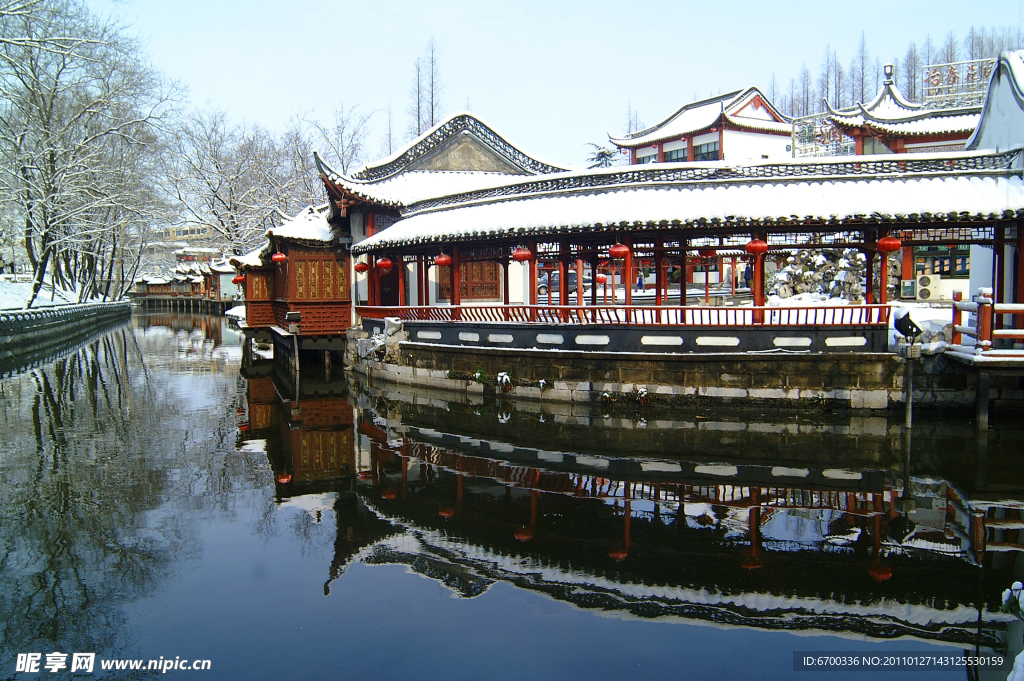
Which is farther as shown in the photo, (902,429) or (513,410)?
(513,410)

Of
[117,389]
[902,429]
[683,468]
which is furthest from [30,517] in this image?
[902,429]

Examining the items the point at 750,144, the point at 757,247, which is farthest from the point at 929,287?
the point at 750,144

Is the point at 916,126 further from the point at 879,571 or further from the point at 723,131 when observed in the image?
the point at 879,571

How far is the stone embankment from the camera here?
82.6 ft

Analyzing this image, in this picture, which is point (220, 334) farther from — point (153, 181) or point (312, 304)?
point (312, 304)

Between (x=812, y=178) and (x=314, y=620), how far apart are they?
43.0ft

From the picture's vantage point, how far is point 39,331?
2952 cm

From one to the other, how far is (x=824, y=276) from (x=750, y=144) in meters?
17.3

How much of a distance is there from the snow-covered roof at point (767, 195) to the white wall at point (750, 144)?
28220mm

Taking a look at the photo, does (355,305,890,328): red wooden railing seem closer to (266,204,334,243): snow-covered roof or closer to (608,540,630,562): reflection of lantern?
(266,204,334,243): snow-covered roof

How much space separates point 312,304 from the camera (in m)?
22.4

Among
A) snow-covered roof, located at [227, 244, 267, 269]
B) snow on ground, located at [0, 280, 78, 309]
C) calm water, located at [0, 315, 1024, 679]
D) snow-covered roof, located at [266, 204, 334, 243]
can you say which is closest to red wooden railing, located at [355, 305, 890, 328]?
calm water, located at [0, 315, 1024, 679]

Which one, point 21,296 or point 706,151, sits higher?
point 706,151

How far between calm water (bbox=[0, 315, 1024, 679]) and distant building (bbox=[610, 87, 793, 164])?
32660mm
